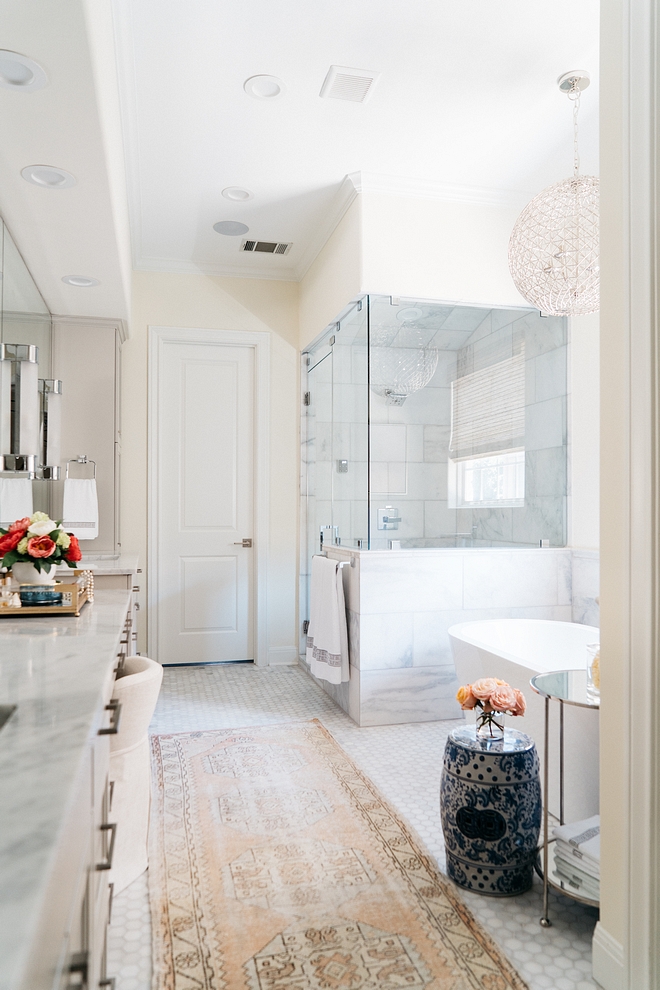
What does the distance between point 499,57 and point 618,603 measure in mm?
2178

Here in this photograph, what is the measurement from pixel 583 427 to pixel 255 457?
7.26ft

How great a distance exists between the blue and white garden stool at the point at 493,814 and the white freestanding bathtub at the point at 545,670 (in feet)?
0.89

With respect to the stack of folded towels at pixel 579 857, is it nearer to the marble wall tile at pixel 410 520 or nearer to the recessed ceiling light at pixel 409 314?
the marble wall tile at pixel 410 520

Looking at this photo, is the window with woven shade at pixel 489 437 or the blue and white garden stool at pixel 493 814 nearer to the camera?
the blue and white garden stool at pixel 493 814

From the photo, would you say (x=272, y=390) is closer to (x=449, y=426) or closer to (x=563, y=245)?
(x=449, y=426)

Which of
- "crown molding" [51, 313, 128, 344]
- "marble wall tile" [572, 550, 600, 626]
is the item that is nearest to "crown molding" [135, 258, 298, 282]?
"crown molding" [51, 313, 128, 344]

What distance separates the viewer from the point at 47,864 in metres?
0.66

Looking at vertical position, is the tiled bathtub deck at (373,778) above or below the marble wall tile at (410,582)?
below

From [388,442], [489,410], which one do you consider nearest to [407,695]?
[388,442]

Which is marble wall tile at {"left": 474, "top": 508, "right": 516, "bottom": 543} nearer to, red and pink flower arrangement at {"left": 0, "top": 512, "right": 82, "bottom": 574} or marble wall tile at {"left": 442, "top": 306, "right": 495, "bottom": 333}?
marble wall tile at {"left": 442, "top": 306, "right": 495, "bottom": 333}

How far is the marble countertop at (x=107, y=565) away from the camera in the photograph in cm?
330

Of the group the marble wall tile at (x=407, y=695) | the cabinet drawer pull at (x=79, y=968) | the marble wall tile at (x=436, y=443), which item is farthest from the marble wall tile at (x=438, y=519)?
the cabinet drawer pull at (x=79, y=968)

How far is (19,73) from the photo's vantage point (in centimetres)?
183

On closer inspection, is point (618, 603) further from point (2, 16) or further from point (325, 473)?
point (325, 473)
